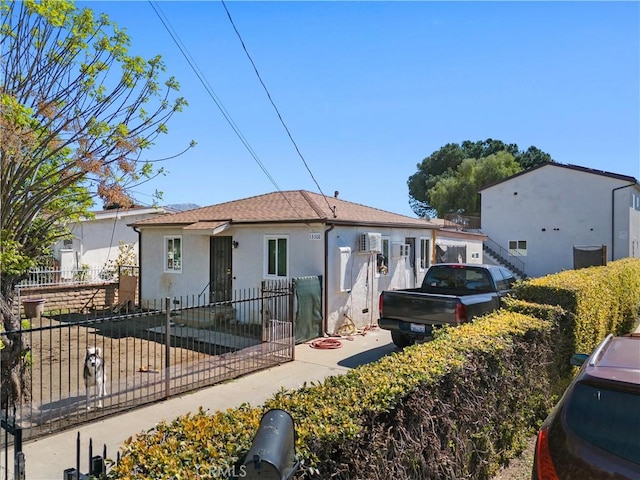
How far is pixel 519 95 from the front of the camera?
425 inches

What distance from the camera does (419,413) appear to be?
329 centimetres

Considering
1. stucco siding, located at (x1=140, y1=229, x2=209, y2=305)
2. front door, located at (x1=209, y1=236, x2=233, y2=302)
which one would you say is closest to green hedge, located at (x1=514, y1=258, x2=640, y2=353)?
front door, located at (x1=209, y1=236, x2=233, y2=302)

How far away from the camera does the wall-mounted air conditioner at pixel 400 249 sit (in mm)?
14156

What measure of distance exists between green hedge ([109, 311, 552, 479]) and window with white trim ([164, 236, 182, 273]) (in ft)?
37.0

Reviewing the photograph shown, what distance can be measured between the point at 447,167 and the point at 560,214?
25.5 metres

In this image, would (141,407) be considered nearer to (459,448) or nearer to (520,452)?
(459,448)

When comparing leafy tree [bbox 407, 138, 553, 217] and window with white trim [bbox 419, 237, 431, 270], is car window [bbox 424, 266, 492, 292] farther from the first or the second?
leafy tree [bbox 407, 138, 553, 217]

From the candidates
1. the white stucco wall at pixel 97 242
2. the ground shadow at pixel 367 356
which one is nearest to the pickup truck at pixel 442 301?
the ground shadow at pixel 367 356

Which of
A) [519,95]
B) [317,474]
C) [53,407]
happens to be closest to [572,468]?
[317,474]

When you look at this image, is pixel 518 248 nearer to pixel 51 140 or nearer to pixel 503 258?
pixel 503 258

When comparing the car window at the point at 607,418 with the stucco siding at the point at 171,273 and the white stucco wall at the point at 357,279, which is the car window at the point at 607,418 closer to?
the white stucco wall at the point at 357,279

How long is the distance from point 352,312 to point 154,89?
806cm

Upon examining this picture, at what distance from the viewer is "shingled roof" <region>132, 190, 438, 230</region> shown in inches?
469

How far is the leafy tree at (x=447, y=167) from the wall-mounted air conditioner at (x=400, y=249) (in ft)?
101
